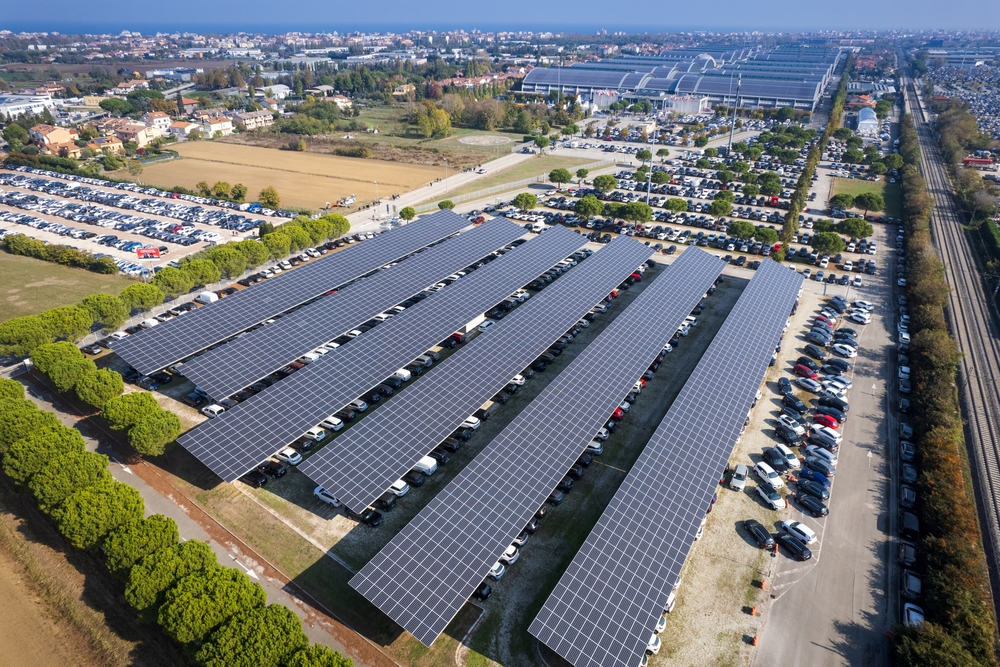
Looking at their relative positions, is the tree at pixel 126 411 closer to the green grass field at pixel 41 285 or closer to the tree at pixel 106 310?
the tree at pixel 106 310

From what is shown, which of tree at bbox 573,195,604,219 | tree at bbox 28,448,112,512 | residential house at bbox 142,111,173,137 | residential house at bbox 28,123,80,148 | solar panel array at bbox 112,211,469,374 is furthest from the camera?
residential house at bbox 142,111,173,137

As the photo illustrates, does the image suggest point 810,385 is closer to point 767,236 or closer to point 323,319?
point 767,236

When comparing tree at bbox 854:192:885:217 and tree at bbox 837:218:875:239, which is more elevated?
tree at bbox 854:192:885:217

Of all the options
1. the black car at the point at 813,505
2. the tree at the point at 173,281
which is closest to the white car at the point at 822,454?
the black car at the point at 813,505

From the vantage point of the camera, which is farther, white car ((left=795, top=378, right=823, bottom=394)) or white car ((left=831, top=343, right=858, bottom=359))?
white car ((left=831, top=343, right=858, bottom=359))

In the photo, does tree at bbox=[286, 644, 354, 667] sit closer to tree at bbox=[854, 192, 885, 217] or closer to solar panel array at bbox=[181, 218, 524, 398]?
solar panel array at bbox=[181, 218, 524, 398]

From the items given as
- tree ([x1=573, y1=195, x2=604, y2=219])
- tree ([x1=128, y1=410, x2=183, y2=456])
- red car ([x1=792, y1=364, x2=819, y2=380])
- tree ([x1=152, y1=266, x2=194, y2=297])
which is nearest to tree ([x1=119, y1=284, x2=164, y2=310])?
tree ([x1=152, y1=266, x2=194, y2=297])

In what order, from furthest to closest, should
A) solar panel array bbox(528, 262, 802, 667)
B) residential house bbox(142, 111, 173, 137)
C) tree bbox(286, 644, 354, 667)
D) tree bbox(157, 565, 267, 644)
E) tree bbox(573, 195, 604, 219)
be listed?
residential house bbox(142, 111, 173, 137), tree bbox(573, 195, 604, 219), solar panel array bbox(528, 262, 802, 667), tree bbox(157, 565, 267, 644), tree bbox(286, 644, 354, 667)
